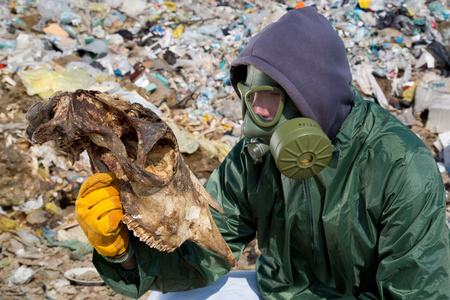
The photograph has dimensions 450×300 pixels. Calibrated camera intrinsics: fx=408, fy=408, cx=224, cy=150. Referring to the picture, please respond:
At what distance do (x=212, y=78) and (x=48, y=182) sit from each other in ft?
14.5

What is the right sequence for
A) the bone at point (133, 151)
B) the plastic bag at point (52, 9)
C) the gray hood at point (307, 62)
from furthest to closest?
the plastic bag at point (52, 9) → the gray hood at point (307, 62) → the bone at point (133, 151)

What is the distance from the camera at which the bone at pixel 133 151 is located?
57.6 inches

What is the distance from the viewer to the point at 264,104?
1.87 m

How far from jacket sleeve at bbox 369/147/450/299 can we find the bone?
0.82 m

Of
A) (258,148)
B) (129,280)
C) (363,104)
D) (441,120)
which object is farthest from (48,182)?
(441,120)

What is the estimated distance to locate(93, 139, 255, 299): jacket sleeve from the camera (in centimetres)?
199

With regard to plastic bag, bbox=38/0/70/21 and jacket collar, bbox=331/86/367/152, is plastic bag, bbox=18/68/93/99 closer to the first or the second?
plastic bag, bbox=38/0/70/21

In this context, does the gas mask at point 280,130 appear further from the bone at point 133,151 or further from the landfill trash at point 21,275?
the landfill trash at point 21,275

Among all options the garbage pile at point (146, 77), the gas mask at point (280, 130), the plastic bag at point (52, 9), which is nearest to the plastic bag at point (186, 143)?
the garbage pile at point (146, 77)

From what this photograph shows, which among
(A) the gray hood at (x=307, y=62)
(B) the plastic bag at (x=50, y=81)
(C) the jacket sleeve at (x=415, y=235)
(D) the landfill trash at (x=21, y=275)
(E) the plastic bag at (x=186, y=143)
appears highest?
(A) the gray hood at (x=307, y=62)

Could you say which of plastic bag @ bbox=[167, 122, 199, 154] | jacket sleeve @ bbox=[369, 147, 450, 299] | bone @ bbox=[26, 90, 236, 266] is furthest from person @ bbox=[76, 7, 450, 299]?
plastic bag @ bbox=[167, 122, 199, 154]

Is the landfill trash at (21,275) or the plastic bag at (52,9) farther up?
the plastic bag at (52,9)

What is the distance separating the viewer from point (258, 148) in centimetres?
198

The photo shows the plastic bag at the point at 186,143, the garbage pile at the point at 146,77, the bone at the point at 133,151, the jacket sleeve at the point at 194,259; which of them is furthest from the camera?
the plastic bag at the point at 186,143
